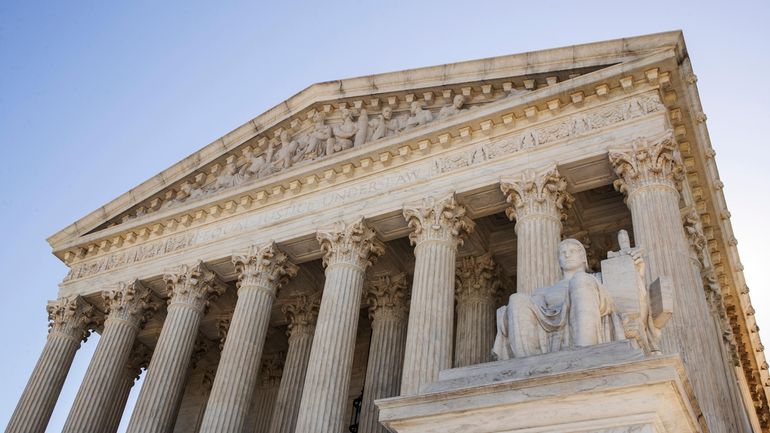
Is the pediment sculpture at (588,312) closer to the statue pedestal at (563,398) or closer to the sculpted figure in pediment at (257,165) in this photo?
the statue pedestal at (563,398)

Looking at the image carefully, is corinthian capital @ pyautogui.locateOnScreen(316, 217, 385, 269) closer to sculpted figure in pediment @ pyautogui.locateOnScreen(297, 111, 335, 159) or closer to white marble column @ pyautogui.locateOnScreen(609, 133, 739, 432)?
sculpted figure in pediment @ pyautogui.locateOnScreen(297, 111, 335, 159)

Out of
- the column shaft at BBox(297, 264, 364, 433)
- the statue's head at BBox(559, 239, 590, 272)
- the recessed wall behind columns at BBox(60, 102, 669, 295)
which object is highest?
the recessed wall behind columns at BBox(60, 102, 669, 295)

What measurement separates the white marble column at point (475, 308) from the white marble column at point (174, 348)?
7682 millimetres

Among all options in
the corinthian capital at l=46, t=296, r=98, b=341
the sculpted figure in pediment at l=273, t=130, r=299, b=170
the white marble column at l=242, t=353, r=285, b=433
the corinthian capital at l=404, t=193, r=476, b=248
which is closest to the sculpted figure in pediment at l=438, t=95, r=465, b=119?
the corinthian capital at l=404, t=193, r=476, b=248

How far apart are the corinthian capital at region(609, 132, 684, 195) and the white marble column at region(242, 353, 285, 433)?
576 inches

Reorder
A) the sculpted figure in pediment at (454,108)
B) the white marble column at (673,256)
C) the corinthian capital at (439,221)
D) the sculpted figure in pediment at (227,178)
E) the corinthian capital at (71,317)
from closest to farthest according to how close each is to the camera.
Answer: the white marble column at (673,256) < the corinthian capital at (439,221) < the sculpted figure in pediment at (454,108) < the sculpted figure in pediment at (227,178) < the corinthian capital at (71,317)

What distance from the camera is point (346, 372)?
18.6 meters

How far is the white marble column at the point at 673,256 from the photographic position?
13.6 meters

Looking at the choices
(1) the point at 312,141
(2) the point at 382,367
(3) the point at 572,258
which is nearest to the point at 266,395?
(2) the point at 382,367

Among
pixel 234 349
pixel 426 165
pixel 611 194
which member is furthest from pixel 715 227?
pixel 234 349

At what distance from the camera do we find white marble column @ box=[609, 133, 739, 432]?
13.6 m

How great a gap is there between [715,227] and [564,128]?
21.0 ft

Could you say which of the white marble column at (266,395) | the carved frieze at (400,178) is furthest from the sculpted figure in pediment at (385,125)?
the white marble column at (266,395)

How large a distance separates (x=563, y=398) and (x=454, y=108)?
1546 cm
